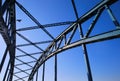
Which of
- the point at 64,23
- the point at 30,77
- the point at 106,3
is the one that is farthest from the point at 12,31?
the point at 30,77

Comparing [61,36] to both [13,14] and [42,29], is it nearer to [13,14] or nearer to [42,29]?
[42,29]

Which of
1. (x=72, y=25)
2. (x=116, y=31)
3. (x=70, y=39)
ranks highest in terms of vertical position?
(x=72, y=25)

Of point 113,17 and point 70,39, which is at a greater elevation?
point 70,39

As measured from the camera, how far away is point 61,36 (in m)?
9.82

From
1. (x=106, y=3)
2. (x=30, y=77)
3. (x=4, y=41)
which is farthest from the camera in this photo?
(x=30, y=77)

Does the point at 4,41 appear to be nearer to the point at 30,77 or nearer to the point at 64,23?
the point at 64,23

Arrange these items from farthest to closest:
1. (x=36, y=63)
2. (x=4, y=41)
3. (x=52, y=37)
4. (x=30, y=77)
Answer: (x=30, y=77)
(x=36, y=63)
(x=52, y=37)
(x=4, y=41)

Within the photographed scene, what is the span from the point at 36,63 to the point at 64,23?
822 centimetres

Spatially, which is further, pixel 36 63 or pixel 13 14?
pixel 36 63

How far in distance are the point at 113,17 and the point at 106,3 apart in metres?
0.76

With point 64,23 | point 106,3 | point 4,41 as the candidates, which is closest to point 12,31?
point 4,41

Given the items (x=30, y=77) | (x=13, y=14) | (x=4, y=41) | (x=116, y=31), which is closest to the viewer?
(x=116, y=31)

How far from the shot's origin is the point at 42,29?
9.45 m

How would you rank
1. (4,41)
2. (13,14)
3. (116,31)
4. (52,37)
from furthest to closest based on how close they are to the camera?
(52,37) → (4,41) → (13,14) → (116,31)
